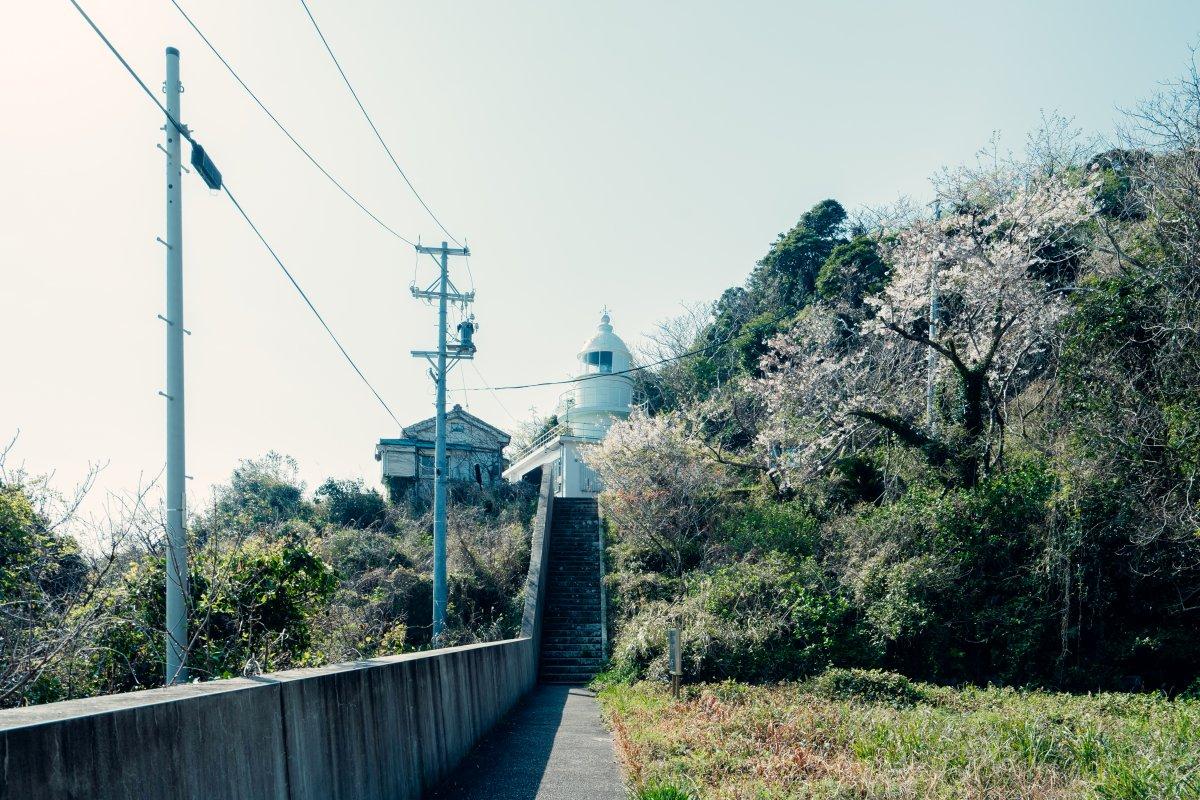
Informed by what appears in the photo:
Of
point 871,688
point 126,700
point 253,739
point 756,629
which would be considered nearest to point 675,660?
point 871,688

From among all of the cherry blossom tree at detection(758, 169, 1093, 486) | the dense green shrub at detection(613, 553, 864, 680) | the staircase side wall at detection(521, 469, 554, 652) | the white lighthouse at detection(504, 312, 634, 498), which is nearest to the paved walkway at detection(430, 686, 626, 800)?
the dense green shrub at detection(613, 553, 864, 680)

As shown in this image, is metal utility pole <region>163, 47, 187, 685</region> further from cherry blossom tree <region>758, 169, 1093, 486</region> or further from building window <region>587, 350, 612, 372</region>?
building window <region>587, 350, 612, 372</region>

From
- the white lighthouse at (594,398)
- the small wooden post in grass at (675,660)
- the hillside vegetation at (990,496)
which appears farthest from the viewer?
the white lighthouse at (594,398)

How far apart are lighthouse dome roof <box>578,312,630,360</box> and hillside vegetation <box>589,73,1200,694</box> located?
80.2ft

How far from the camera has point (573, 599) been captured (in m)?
24.0

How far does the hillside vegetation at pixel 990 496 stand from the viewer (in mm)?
15250

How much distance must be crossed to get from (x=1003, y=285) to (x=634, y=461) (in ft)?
A: 37.9

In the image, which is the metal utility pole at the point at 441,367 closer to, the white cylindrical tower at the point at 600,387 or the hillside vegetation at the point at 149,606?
the hillside vegetation at the point at 149,606

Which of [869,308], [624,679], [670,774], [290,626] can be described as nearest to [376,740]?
[670,774]

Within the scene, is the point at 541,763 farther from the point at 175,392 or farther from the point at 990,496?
the point at 990,496

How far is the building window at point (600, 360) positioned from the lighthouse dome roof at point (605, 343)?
0.57 ft

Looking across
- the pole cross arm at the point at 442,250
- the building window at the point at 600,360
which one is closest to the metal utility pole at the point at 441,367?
the pole cross arm at the point at 442,250

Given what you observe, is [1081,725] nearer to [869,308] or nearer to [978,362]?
[978,362]

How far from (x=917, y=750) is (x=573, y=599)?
16989 mm
